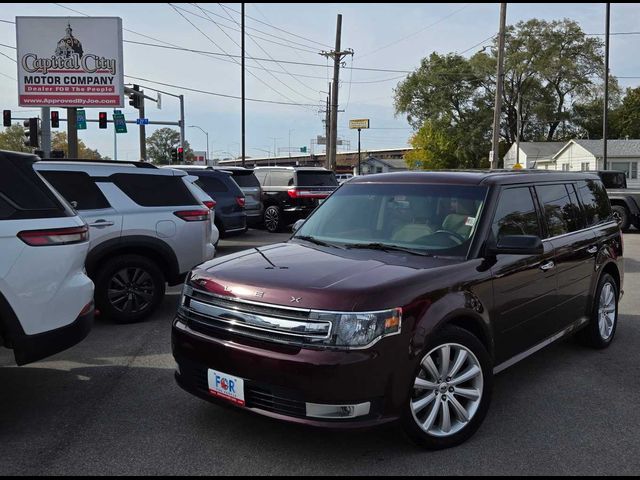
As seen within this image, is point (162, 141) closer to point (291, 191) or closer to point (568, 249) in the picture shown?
point (291, 191)

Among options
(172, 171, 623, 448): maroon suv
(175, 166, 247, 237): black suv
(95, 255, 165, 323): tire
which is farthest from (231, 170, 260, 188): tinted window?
(172, 171, 623, 448): maroon suv

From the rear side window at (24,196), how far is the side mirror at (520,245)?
9.83 feet

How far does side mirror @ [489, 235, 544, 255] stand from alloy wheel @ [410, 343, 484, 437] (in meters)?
0.77

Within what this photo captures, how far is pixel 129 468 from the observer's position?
10.8 feet

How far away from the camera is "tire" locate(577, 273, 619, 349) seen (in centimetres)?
557

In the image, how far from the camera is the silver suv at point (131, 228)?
21.5 ft

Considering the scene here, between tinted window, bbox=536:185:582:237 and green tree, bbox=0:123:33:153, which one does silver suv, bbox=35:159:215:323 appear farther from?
green tree, bbox=0:123:33:153

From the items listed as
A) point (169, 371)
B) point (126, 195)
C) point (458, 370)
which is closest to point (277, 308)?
point (458, 370)

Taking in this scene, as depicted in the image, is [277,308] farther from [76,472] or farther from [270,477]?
[76,472]

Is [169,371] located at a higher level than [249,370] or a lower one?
lower

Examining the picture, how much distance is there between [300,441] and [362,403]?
2.34 ft

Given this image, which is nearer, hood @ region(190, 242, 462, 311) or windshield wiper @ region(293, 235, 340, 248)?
hood @ region(190, 242, 462, 311)

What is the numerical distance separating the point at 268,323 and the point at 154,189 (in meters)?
4.31

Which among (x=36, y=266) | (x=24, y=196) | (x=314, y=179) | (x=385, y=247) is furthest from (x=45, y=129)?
(x=385, y=247)
